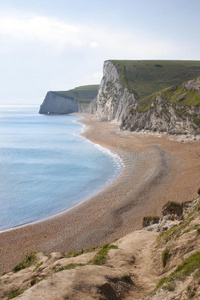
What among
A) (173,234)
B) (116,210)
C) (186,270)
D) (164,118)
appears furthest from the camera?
(164,118)

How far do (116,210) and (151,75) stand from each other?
297 ft

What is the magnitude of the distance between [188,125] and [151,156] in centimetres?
1584

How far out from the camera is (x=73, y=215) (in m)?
23.7

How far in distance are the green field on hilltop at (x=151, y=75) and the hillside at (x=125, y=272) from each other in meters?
74.9

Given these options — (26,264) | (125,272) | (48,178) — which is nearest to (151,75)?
(48,178)

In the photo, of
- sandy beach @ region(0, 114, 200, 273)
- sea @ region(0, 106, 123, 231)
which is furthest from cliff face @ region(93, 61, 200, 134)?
sea @ region(0, 106, 123, 231)

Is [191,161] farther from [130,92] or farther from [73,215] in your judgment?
[130,92]

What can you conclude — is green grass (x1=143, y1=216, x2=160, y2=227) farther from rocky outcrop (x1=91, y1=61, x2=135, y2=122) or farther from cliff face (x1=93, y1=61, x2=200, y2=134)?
rocky outcrop (x1=91, y1=61, x2=135, y2=122)

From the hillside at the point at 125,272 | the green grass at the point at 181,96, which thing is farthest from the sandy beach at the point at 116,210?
the green grass at the point at 181,96

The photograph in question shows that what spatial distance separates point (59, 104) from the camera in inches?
7018

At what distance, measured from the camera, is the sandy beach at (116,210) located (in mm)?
19103

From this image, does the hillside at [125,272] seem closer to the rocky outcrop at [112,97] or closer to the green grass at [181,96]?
the green grass at [181,96]

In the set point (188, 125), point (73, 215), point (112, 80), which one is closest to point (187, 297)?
point (73, 215)

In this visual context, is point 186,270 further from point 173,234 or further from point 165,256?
point 173,234
